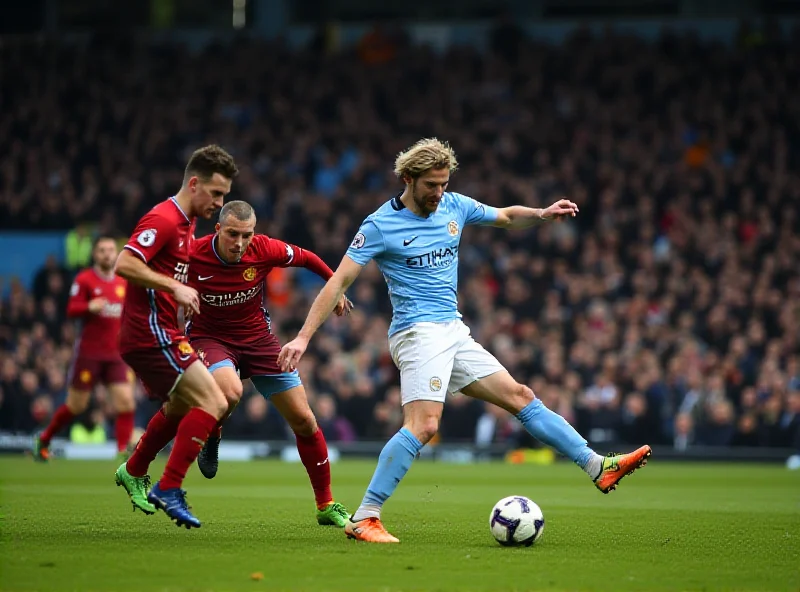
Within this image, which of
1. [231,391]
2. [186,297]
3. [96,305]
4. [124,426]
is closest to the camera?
[186,297]

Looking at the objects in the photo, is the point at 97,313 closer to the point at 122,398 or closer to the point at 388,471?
the point at 122,398

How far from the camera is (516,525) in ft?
26.1

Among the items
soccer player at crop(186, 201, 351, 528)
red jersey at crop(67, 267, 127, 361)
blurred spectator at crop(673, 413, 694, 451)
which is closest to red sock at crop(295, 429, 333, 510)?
soccer player at crop(186, 201, 351, 528)

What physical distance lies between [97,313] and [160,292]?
6751 millimetres

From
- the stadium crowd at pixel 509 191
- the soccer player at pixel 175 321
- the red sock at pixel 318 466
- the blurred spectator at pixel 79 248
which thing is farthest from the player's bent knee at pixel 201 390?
the blurred spectator at pixel 79 248

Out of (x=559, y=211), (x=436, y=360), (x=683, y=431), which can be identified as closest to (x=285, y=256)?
(x=436, y=360)

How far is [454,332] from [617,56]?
751 inches

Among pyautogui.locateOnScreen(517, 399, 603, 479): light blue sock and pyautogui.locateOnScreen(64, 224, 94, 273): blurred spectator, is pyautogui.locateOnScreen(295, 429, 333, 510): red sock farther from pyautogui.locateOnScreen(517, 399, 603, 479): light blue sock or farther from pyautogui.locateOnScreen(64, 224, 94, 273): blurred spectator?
pyautogui.locateOnScreen(64, 224, 94, 273): blurred spectator

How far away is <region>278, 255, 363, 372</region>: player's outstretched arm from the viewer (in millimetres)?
7801

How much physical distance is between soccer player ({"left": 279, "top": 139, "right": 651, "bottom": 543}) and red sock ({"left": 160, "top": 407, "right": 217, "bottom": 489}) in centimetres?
77

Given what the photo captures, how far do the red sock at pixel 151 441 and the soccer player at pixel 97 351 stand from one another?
558 cm

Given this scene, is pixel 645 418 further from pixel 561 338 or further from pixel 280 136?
pixel 280 136

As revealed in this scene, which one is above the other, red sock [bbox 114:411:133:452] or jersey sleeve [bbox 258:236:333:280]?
jersey sleeve [bbox 258:236:333:280]

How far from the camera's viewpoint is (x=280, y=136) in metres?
27.0
